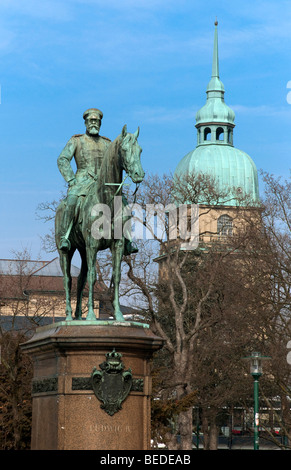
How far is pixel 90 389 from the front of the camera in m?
14.8

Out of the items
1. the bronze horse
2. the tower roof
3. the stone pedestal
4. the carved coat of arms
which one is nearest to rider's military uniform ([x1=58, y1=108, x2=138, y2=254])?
the bronze horse

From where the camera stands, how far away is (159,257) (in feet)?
152

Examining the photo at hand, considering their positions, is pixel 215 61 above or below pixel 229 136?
above

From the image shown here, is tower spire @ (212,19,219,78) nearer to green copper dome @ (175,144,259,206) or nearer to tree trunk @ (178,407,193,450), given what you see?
green copper dome @ (175,144,259,206)

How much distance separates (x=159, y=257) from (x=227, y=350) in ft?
16.8

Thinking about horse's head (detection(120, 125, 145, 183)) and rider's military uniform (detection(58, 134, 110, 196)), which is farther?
rider's military uniform (detection(58, 134, 110, 196))

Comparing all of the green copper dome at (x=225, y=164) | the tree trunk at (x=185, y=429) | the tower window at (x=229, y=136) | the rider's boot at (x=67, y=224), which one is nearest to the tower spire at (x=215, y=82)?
the tower window at (x=229, y=136)

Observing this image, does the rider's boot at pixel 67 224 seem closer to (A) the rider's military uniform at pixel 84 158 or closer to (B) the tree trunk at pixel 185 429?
(A) the rider's military uniform at pixel 84 158

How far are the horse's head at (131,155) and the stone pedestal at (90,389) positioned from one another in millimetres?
2138

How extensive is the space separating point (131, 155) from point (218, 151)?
257ft

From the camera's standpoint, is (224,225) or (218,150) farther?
(218,150)

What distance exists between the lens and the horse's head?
14867mm

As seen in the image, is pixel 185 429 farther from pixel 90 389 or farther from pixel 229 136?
pixel 229 136

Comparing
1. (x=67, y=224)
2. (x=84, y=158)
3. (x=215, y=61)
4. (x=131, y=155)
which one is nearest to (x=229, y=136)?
(x=215, y=61)
